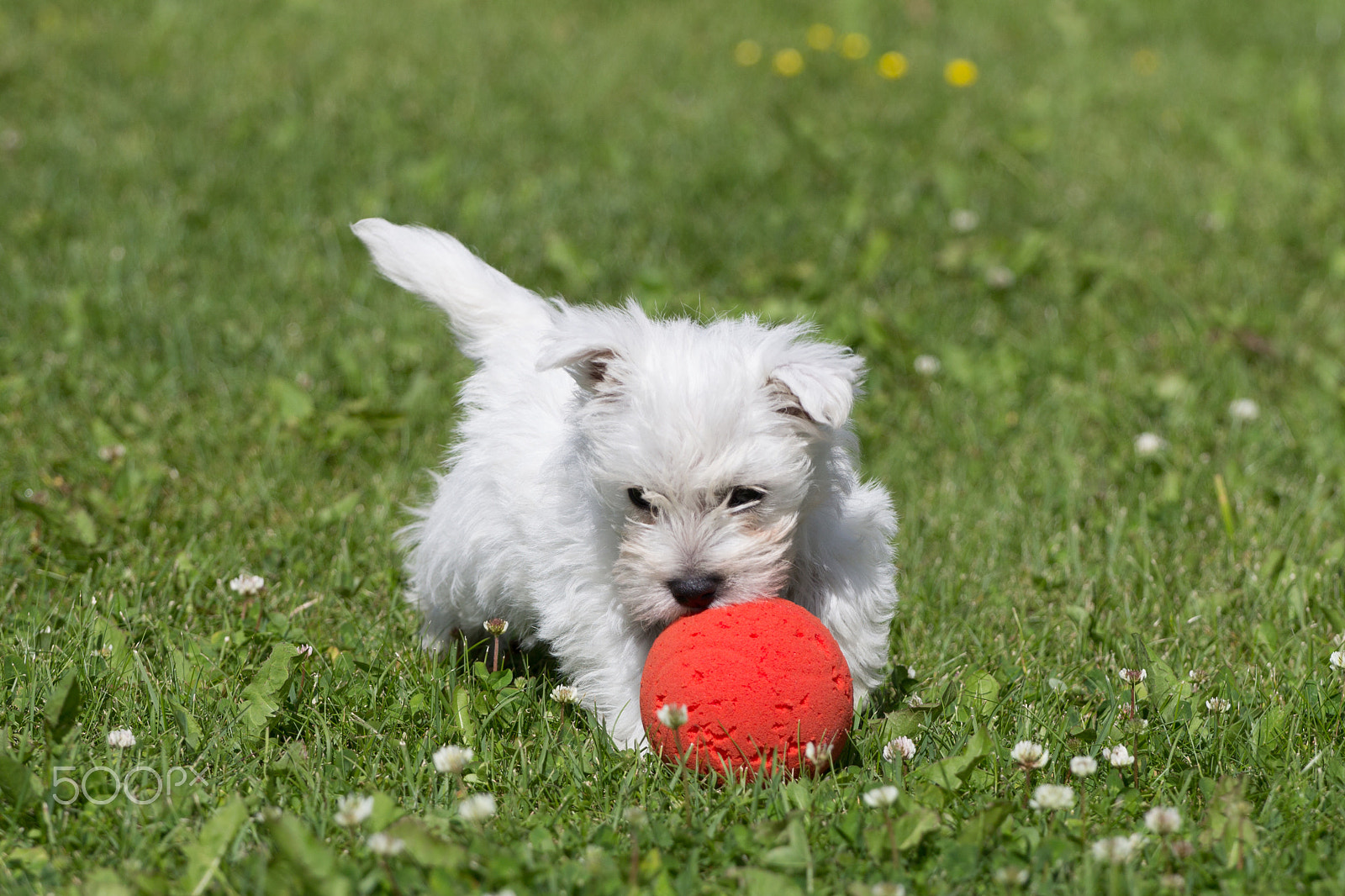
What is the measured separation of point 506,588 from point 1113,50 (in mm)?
7107

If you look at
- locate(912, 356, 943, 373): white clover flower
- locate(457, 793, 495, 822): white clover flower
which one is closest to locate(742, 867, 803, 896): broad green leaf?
locate(457, 793, 495, 822): white clover flower

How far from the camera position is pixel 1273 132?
762 centimetres

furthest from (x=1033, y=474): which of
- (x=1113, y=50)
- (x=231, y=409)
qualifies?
(x=1113, y=50)

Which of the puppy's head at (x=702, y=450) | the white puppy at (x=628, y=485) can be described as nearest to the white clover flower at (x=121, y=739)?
the white puppy at (x=628, y=485)

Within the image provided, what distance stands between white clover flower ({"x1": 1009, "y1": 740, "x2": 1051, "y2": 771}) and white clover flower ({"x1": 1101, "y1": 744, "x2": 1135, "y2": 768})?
142 millimetres

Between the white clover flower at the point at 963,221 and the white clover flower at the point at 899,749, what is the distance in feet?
13.2

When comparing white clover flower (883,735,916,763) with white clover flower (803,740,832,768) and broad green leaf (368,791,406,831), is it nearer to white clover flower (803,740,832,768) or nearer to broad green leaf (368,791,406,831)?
white clover flower (803,740,832,768)

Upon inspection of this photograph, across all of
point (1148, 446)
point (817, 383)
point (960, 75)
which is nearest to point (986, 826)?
point (817, 383)

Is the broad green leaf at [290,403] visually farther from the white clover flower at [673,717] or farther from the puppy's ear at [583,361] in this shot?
the white clover flower at [673,717]

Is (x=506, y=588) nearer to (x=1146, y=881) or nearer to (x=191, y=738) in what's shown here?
(x=191, y=738)

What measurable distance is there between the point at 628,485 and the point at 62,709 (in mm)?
1287

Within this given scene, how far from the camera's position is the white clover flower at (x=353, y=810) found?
2.52 m

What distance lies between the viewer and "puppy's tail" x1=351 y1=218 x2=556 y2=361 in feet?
12.4

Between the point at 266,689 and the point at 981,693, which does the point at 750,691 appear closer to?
the point at 981,693
